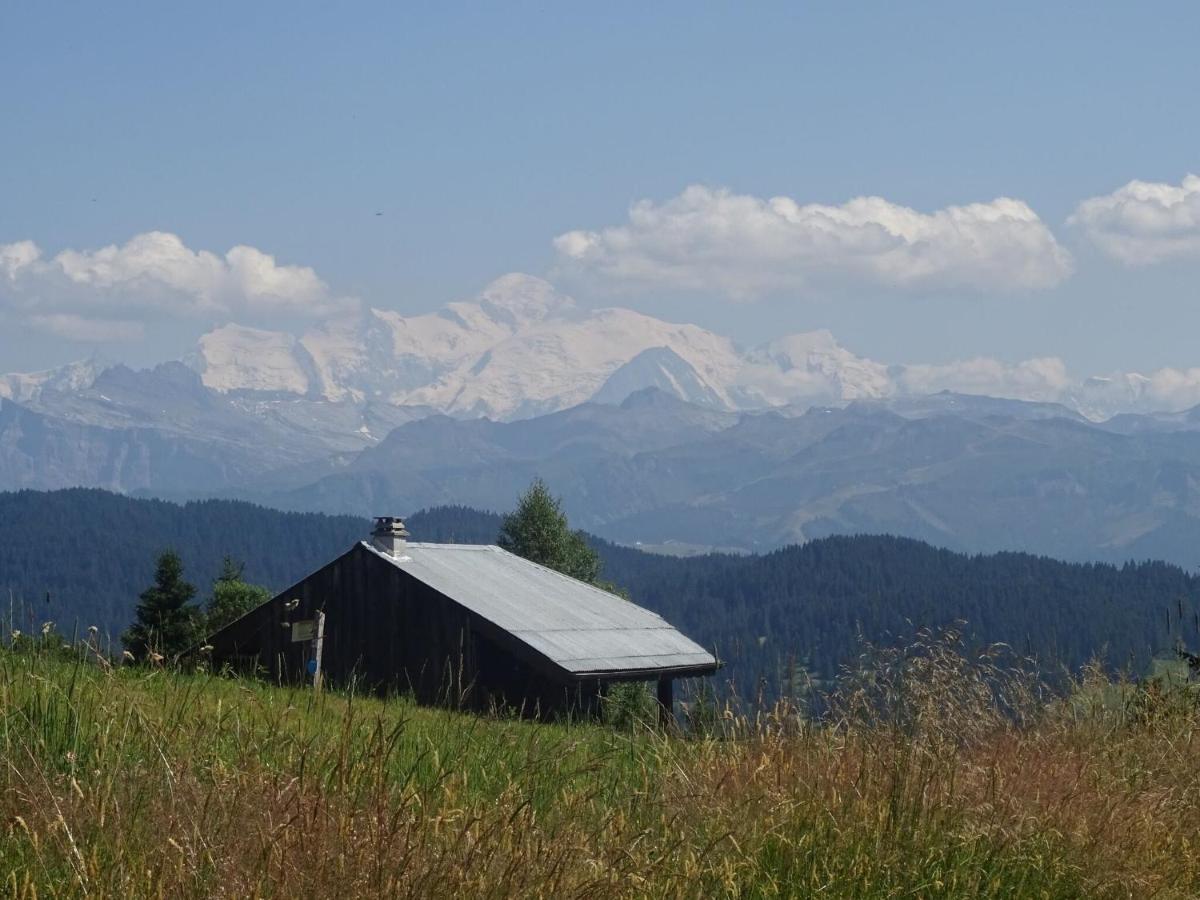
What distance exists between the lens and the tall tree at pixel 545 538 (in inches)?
3046

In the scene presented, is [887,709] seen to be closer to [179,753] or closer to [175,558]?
[179,753]

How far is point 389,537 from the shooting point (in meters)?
30.8

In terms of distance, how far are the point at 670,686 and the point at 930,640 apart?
24.8m

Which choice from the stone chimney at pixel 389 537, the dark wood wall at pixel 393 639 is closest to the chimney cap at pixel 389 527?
the stone chimney at pixel 389 537

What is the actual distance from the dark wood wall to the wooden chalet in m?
0.03

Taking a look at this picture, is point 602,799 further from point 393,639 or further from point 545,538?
point 545,538

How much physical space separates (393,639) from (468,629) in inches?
114

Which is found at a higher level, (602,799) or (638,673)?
(602,799)

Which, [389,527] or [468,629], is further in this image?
[389,527]

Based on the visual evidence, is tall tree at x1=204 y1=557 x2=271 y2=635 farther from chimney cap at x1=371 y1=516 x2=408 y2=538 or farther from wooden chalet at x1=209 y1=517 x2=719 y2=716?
chimney cap at x1=371 y1=516 x2=408 y2=538

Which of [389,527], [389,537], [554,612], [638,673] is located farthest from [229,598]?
[638,673]

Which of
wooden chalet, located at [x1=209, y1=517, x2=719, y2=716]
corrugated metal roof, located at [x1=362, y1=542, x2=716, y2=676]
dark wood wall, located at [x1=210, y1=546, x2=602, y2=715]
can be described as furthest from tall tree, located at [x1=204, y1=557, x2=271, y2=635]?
corrugated metal roof, located at [x1=362, y1=542, x2=716, y2=676]

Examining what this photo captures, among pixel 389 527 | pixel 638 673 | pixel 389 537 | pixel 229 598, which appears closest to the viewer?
pixel 638 673

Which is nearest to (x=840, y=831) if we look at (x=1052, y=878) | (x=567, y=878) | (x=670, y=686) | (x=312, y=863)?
(x=1052, y=878)
